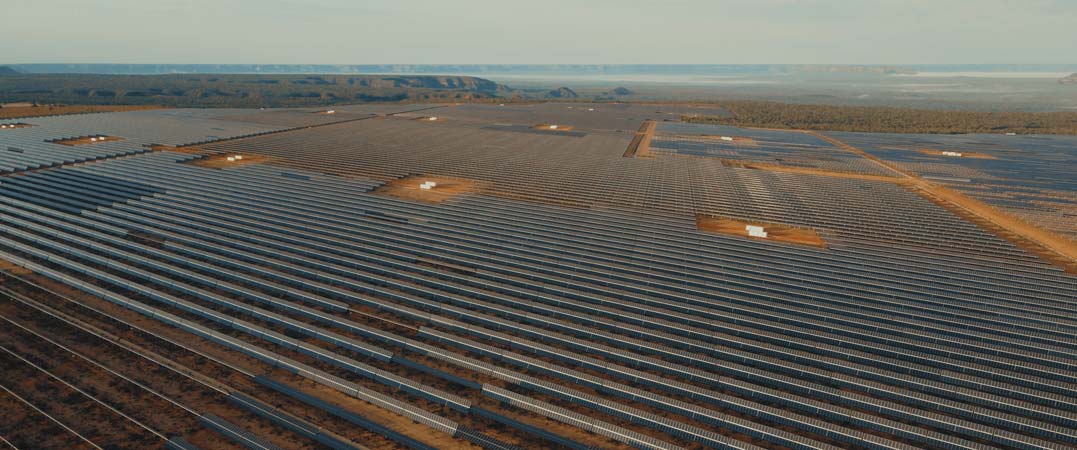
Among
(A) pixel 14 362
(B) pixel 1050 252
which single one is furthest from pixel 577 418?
(B) pixel 1050 252

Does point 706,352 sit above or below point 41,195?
below

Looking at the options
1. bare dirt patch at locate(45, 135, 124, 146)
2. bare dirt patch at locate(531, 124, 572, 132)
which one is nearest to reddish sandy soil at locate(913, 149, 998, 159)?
bare dirt patch at locate(531, 124, 572, 132)

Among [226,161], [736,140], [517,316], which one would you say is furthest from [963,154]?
[226,161]

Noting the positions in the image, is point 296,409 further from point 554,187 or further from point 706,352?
point 554,187

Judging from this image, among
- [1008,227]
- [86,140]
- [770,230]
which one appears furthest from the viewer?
[86,140]

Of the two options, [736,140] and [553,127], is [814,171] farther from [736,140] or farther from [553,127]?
[553,127]

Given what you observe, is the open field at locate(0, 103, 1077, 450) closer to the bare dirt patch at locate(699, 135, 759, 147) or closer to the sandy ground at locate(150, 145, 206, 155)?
the sandy ground at locate(150, 145, 206, 155)
